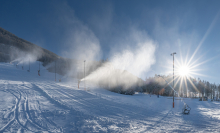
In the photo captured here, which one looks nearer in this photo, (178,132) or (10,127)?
(10,127)

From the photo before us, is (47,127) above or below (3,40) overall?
below

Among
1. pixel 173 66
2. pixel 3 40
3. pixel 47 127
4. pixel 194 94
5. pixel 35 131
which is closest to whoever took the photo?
pixel 35 131

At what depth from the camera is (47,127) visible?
796 centimetres

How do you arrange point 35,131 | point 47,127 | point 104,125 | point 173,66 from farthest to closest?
point 173,66 → point 104,125 → point 47,127 → point 35,131

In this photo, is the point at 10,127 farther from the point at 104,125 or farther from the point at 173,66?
the point at 173,66

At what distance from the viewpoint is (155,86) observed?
214ft

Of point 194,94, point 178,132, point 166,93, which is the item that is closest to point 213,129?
point 178,132

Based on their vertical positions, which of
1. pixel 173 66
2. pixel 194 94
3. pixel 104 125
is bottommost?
pixel 194 94

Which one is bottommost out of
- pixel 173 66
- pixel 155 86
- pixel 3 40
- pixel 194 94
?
pixel 194 94

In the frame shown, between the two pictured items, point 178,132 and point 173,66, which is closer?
point 178,132

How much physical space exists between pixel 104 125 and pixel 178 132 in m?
5.38

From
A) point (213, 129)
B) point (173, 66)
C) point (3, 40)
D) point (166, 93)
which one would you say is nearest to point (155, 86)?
point (166, 93)

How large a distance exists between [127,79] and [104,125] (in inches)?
1685

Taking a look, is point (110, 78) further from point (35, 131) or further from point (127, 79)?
point (35, 131)
